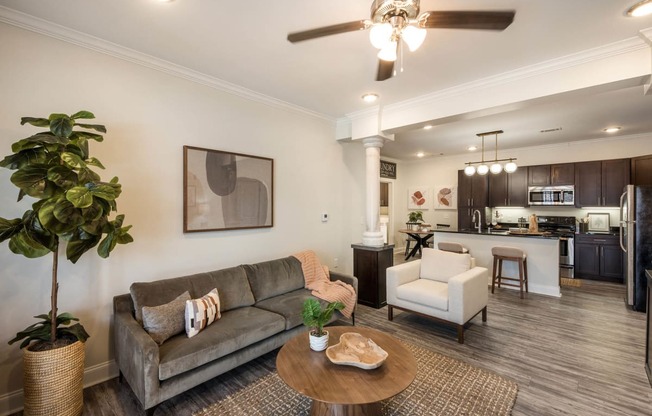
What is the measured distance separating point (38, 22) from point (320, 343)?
309 centimetres

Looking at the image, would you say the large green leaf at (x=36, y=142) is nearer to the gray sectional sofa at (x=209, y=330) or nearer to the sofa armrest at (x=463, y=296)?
the gray sectional sofa at (x=209, y=330)

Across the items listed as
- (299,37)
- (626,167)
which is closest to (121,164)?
(299,37)

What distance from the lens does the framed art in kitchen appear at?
2912 mm

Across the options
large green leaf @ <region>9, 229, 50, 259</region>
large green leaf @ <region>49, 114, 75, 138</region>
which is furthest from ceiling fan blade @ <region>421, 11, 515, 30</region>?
large green leaf @ <region>9, 229, 50, 259</region>

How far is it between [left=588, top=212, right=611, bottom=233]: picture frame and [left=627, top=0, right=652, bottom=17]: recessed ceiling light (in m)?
5.20

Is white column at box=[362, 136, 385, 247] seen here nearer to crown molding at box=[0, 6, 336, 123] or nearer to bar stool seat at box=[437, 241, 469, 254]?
crown molding at box=[0, 6, 336, 123]

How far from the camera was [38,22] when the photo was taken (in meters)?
2.12

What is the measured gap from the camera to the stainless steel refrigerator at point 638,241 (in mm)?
3814

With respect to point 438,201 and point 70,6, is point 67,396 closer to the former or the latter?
point 70,6

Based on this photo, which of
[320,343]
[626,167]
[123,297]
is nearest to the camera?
[320,343]

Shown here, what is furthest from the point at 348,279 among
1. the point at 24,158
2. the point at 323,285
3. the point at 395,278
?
the point at 24,158

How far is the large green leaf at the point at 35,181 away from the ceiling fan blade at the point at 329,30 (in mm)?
1715

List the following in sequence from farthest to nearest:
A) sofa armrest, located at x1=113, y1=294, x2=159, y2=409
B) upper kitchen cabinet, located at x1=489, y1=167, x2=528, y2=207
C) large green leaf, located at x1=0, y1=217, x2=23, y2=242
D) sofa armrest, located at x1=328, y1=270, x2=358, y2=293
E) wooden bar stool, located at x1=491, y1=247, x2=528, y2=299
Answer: upper kitchen cabinet, located at x1=489, y1=167, x2=528, y2=207 < wooden bar stool, located at x1=491, y1=247, x2=528, y2=299 < sofa armrest, located at x1=328, y1=270, x2=358, y2=293 < sofa armrest, located at x1=113, y1=294, x2=159, y2=409 < large green leaf, located at x1=0, y1=217, x2=23, y2=242

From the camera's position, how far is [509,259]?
4590mm
